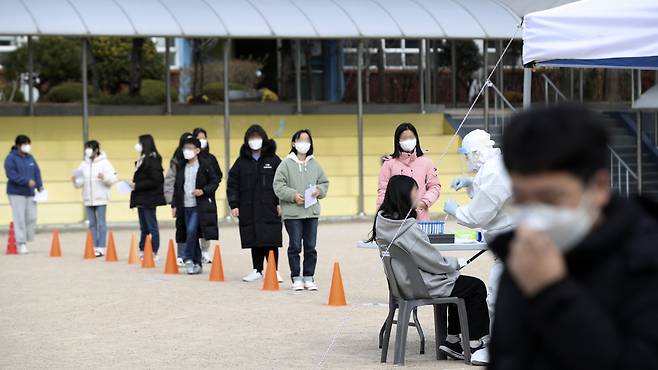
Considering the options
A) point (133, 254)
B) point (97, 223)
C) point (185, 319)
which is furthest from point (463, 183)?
point (97, 223)

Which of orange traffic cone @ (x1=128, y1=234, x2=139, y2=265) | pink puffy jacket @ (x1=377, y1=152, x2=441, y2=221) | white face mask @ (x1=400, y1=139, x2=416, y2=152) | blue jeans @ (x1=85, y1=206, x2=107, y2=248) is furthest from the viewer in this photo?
blue jeans @ (x1=85, y1=206, x2=107, y2=248)

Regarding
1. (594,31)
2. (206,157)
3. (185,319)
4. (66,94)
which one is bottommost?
(185,319)

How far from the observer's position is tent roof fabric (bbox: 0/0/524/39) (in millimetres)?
24547

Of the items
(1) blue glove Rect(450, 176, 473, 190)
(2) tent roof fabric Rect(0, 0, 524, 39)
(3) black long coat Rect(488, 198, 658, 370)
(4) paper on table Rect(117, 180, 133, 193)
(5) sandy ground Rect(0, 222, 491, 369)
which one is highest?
(2) tent roof fabric Rect(0, 0, 524, 39)

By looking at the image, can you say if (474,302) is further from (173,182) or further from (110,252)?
(110,252)

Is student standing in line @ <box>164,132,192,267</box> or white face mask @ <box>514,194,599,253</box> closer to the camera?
white face mask @ <box>514,194,599,253</box>

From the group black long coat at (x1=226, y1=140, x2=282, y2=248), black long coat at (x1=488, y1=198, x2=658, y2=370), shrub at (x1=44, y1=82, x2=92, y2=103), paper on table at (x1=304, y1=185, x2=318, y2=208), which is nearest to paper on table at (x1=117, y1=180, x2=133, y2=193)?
black long coat at (x1=226, y1=140, x2=282, y2=248)

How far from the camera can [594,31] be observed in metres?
9.07

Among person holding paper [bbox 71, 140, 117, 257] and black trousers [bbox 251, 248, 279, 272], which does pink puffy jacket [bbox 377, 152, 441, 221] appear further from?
person holding paper [bbox 71, 140, 117, 257]

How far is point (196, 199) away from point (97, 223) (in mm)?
3064

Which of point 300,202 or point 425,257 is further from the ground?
point 300,202

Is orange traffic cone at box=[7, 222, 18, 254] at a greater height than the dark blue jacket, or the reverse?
the dark blue jacket

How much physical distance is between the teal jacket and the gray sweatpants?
20.7 ft

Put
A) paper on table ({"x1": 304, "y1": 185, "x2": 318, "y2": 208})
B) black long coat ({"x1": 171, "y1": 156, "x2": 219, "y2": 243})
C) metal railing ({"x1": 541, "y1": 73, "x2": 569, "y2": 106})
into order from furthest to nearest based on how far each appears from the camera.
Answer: metal railing ({"x1": 541, "y1": 73, "x2": 569, "y2": 106}) → black long coat ({"x1": 171, "y1": 156, "x2": 219, "y2": 243}) → paper on table ({"x1": 304, "y1": 185, "x2": 318, "y2": 208})
